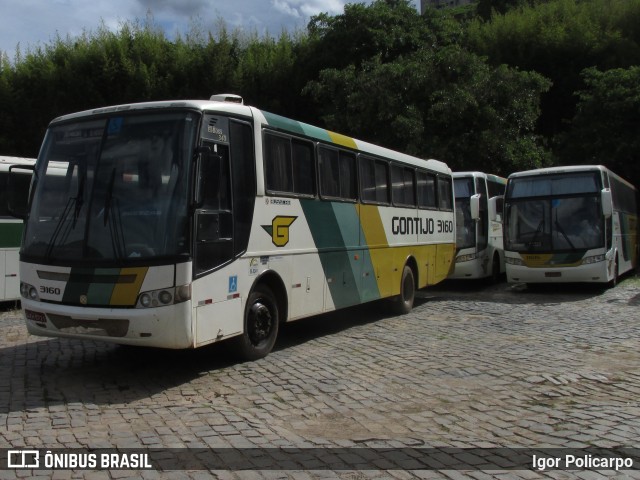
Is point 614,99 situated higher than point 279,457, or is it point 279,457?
point 614,99

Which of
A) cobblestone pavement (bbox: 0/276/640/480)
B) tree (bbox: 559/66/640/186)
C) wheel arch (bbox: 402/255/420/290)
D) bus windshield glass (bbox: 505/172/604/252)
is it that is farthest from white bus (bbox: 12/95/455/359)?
tree (bbox: 559/66/640/186)

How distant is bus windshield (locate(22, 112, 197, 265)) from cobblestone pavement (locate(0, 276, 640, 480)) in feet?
4.91

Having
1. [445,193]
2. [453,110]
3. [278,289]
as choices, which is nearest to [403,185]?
[445,193]

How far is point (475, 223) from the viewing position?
1756cm

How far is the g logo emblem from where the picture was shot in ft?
26.7

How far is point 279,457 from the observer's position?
4.91 metres

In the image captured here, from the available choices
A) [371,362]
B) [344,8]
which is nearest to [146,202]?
[371,362]

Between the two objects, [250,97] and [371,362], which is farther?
[250,97]

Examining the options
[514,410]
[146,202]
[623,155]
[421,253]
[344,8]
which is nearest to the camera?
[514,410]

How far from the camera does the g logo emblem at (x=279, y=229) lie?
8.14 meters

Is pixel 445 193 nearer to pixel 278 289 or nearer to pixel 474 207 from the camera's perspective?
→ pixel 474 207

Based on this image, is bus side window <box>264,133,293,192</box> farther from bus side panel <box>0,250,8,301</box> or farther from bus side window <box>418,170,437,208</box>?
bus side panel <box>0,250,8,301</box>

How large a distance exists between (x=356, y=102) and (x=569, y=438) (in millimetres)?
18592

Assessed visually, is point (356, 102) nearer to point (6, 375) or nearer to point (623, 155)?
point (623, 155)
